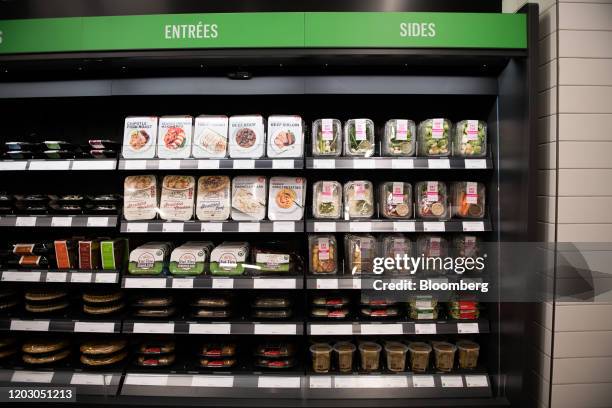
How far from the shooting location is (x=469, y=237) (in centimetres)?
240

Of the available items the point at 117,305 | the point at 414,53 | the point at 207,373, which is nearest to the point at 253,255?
the point at 207,373

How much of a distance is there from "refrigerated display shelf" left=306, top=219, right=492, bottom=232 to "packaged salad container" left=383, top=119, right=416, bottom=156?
0.46 metres

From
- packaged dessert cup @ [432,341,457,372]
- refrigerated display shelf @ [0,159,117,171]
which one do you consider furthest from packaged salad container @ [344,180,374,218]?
refrigerated display shelf @ [0,159,117,171]

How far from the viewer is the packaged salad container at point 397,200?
2328mm

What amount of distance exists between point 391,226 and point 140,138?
1.73 meters

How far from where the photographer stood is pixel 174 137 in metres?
2.33

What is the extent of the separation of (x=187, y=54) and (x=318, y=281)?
5.21 ft

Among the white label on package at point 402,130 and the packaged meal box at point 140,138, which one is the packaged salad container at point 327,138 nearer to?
the white label on package at point 402,130

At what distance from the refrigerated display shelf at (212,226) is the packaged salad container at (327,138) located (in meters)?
0.49

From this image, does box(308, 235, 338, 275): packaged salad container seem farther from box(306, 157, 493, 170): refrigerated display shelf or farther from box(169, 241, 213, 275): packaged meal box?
box(169, 241, 213, 275): packaged meal box

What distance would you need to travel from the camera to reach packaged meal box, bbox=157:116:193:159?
7.60 feet

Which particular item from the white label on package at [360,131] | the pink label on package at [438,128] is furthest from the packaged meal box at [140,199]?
the pink label on package at [438,128]

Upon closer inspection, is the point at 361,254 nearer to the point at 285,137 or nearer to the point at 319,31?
the point at 285,137

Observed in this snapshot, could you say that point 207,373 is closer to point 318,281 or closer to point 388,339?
point 318,281
